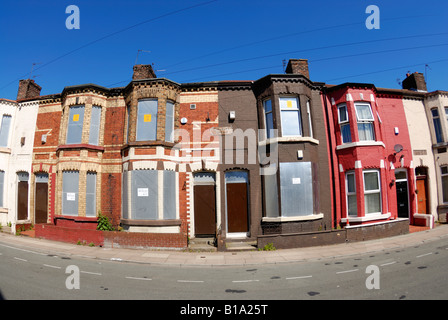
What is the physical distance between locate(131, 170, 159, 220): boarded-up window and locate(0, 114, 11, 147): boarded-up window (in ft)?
34.0

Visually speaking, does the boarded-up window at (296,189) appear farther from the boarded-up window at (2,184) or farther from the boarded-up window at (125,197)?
the boarded-up window at (2,184)

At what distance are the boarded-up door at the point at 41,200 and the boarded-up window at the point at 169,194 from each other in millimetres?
8211

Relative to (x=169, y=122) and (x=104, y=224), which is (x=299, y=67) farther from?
(x=104, y=224)

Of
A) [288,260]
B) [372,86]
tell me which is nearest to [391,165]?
[372,86]

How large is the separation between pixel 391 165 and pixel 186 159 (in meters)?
12.0

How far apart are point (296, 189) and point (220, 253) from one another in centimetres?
474

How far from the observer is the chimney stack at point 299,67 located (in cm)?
1334

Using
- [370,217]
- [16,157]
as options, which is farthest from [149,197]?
[370,217]

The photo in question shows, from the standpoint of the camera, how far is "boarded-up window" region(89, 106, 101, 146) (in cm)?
1339

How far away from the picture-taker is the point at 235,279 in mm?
7066

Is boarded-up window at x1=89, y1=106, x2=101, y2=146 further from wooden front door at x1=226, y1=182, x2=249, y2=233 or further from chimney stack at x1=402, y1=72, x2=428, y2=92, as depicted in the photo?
chimney stack at x1=402, y1=72, x2=428, y2=92

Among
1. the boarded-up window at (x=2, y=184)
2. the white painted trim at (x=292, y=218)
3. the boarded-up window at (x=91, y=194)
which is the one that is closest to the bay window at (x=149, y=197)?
the boarded-up window at (x=91, y=194)

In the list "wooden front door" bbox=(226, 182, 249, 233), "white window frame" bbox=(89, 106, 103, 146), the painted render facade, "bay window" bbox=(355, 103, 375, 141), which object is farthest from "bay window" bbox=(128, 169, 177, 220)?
"bay window" bbox=(355, 103, 375, 141)
